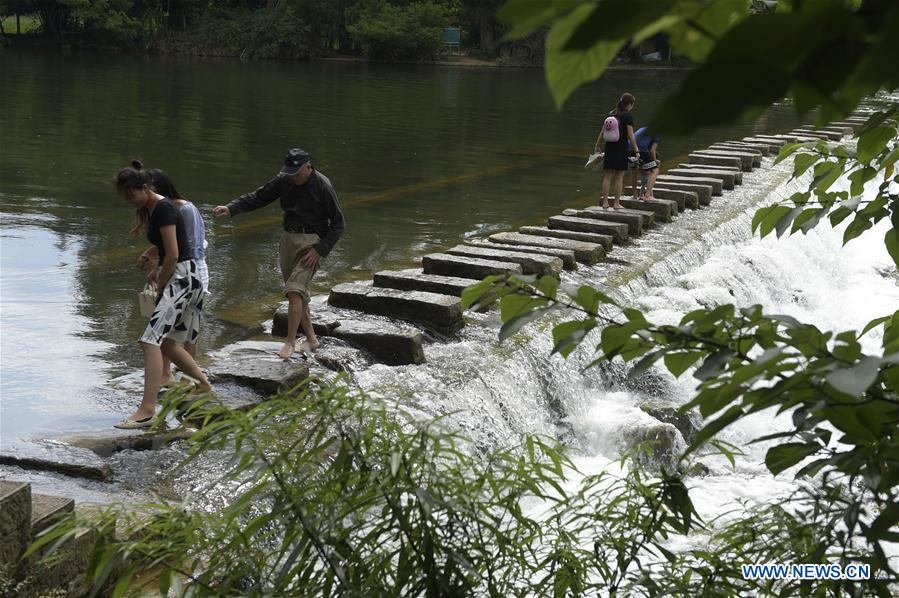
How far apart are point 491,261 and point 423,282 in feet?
2.50

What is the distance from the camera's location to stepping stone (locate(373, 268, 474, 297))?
825 centimetres

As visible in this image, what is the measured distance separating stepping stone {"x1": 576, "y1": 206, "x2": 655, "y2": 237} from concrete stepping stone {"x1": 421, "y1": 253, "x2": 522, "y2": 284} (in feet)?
10.0

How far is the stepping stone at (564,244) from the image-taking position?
998cm

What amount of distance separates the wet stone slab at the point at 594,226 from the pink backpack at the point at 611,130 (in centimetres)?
126

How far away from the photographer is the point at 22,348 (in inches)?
303

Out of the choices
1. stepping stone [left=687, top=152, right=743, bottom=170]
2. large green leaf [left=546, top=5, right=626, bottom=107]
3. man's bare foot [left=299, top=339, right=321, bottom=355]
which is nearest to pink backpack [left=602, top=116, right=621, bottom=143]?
stepping stone [left=687, top=152, right=743, bottom=170]

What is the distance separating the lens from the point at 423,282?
328 inches

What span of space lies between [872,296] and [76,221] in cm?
973

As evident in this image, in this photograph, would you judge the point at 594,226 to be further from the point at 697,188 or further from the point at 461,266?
the point at 697,188

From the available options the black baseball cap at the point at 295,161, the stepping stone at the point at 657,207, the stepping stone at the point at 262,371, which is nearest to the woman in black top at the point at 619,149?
the stepping stone at the point at 657,207

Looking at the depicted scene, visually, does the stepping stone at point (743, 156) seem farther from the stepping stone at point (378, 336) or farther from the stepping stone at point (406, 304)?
the stepping stone at point (378, 336)

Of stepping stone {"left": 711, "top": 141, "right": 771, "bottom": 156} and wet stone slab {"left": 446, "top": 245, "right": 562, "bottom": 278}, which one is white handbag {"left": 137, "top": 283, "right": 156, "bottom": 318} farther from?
stepping stone {"left": 711, "top": 141, "right": 771, "bottom": 156}

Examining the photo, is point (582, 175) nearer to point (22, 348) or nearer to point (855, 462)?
point (22, 348)

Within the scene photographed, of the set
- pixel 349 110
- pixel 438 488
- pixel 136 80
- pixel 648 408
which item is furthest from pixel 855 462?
pixel 136 80
